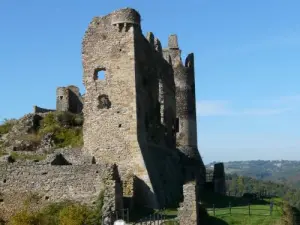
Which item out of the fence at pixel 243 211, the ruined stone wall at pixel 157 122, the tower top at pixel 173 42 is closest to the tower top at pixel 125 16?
the ruined stone wall at pixel 157 122

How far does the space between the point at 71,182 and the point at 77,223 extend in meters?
2.45

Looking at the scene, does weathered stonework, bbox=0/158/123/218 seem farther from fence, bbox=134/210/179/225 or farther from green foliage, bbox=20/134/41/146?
green foliage, bbox=20/134/41/146

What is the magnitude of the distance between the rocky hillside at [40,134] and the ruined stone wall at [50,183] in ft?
16.7

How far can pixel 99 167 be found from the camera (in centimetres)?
2483

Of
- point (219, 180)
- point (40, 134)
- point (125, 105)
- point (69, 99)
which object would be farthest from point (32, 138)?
point (219, 180)

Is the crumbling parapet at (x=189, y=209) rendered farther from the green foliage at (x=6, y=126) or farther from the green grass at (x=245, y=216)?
the green foliage at (x=6, y=126)

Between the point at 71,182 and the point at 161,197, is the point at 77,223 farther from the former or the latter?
the point at 161,197

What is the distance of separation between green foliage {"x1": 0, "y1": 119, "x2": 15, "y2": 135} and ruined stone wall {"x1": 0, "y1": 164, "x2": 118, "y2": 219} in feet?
34.6

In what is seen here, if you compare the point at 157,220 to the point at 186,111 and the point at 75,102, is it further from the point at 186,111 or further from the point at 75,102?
the point at 186,111

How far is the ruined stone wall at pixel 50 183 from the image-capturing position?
2458 cm

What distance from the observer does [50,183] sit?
25000 mm

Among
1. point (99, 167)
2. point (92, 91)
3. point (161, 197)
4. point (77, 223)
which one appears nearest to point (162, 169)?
point (161, 197)

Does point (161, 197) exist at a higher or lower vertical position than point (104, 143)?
lower

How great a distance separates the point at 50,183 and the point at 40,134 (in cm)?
942
